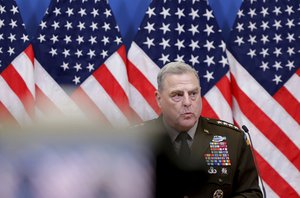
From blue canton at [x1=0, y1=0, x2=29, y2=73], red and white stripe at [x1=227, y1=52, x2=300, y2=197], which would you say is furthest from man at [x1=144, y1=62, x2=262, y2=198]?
blue canton at [x1=0, y1=0, x2=29, y2=73]

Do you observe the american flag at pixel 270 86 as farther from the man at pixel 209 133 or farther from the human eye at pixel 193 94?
the human eye at pixel 193 94

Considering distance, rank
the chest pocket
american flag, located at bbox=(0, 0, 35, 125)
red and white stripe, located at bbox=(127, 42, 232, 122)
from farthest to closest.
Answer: red and white stripe, located at bbox=(127, 42, 232, 122) < american flag, located at bbox=(0, 0, 35, 125) < the chest pocket

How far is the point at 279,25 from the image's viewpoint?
2.80 meters

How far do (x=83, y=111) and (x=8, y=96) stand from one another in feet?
7.29

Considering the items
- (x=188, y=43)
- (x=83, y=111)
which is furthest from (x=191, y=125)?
(x=83, y=111)

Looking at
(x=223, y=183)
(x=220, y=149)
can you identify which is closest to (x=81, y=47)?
(x=220, y=149)

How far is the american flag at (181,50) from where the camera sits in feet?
8.78

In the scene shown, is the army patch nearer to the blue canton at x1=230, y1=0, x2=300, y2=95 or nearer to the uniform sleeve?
the uniform sleeve

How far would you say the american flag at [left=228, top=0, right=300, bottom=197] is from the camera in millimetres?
2740

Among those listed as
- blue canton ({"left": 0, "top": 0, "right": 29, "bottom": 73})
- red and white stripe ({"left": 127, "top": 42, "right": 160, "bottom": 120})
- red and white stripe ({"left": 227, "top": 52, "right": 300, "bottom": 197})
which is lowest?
red and white stripe ({"left": 227, "top": 52, "right": 300, "bottom": 197})

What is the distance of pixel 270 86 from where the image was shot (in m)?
2.79

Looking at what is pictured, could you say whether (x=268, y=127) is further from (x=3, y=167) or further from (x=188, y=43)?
(x=3, y=167)

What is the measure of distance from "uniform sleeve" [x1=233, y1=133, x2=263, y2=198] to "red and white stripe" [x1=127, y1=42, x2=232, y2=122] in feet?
3.23

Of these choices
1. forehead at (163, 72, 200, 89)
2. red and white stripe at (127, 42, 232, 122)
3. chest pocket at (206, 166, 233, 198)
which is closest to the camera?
chest pocket at (206, 166, 233, 198)
